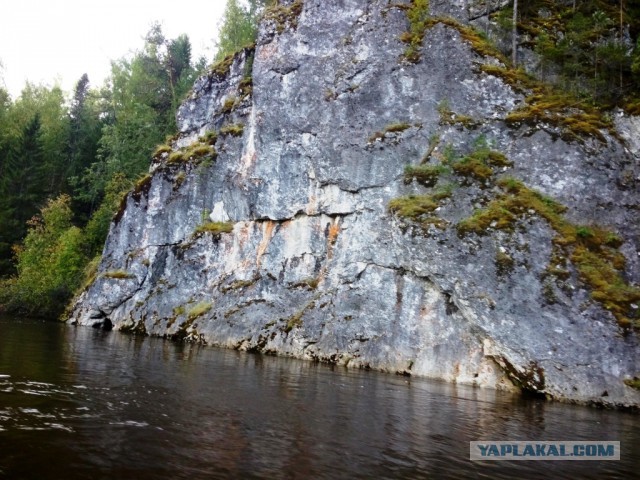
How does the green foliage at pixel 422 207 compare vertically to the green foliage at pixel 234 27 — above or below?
below

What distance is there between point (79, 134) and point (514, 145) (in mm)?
54104

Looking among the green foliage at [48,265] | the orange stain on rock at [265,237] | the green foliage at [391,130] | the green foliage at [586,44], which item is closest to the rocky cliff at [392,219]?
the green foliage at [391,130]

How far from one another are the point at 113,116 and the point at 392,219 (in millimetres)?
49927

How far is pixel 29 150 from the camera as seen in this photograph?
168 feet

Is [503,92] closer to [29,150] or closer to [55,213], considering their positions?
[55,213]

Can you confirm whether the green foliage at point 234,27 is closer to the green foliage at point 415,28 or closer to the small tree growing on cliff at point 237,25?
the small tree growing on cliff at point 237,25

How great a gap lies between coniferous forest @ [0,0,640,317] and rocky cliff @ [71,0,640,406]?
9.57ft

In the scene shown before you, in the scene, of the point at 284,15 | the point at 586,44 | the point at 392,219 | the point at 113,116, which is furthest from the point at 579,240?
the point at 113,116

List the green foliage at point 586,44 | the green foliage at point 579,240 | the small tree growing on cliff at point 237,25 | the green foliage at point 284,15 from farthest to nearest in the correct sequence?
1. the small tree growing on cliff at point 237,25
2. the green foliage at point 284,15
3. the green foliage at point 586,44
4. the green foliage at point 579,240

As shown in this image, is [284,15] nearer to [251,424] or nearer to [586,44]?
[586,44]

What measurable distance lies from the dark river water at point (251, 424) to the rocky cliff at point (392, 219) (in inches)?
158

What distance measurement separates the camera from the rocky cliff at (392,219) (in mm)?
20406

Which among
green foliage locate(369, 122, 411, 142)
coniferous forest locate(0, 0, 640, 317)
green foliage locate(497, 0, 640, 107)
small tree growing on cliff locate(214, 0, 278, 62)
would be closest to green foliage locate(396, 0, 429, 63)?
coniferous forest locate(0, 0, 640, 317)

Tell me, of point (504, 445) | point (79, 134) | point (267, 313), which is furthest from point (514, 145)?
point (79, 134)
